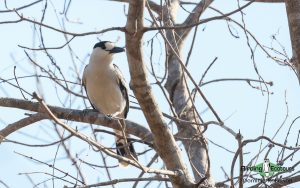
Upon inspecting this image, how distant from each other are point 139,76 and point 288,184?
962mm

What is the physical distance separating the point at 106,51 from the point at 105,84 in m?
0.38

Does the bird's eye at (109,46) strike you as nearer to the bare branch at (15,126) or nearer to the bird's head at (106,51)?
the bird's head at (106,51)

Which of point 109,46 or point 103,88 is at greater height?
point 109,46

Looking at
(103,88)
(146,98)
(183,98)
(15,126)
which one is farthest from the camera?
(103,88)

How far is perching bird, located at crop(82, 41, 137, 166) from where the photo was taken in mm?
5719

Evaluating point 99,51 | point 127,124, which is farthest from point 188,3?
point 127,124

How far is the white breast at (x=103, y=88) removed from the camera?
571cm

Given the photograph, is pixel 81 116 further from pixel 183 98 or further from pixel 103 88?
pixel 103 88

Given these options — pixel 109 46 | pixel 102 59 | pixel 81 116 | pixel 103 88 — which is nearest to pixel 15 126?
pixel 81 116

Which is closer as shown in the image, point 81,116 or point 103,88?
point 81,116

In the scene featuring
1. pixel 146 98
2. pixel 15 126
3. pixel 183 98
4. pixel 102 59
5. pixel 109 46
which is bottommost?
pixel 146 98

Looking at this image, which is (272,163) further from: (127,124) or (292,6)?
(127,124)

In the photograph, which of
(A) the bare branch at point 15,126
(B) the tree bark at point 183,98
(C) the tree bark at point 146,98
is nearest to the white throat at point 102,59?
(B) the tree bark at point 183,98

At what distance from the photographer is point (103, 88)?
5707mm
